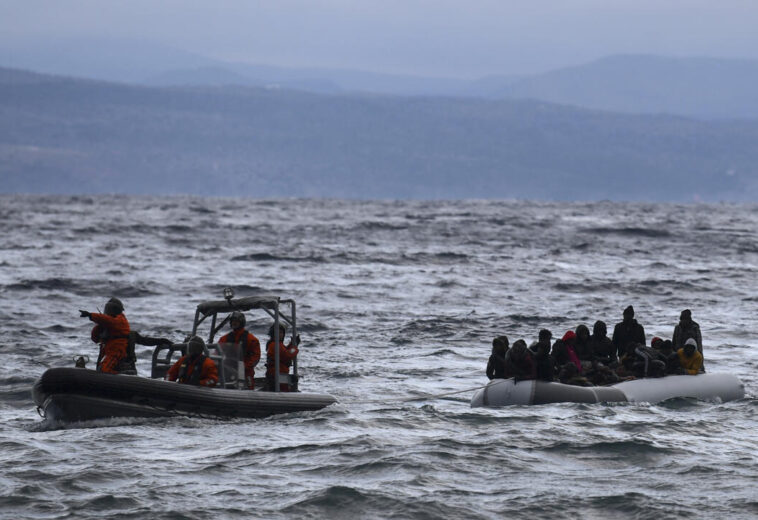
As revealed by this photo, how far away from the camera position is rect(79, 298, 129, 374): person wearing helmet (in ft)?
53.8

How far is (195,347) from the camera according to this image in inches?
641

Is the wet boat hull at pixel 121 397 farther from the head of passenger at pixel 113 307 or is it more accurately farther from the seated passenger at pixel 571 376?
the seated passenger at pixel 571 376

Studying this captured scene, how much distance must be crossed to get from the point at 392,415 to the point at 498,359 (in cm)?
204

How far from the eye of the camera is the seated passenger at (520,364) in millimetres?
18594

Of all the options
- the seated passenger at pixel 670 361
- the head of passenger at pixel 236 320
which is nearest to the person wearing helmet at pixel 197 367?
the head of passenger at pixel 236 320

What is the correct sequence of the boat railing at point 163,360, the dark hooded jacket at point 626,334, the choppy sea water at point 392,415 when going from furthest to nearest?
the dark hooded jacket at point 626,334
the boat railing at point 163,360
the choppy sea water at point 392,415

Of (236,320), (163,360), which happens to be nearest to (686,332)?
(236,320)

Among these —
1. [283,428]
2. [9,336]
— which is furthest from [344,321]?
[283,428]

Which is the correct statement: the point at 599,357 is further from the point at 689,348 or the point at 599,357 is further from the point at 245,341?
the point at 245,341

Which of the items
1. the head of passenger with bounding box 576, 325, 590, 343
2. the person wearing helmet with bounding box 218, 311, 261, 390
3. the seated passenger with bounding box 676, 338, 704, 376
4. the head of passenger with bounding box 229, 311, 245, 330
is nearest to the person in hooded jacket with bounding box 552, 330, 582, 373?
the head of passenger with bounding box 576, 325, 590, 343

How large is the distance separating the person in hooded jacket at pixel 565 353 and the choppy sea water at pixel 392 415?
1219mm

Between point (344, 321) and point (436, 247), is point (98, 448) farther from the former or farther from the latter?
point (436, 247)

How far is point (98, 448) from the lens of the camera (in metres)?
15.0

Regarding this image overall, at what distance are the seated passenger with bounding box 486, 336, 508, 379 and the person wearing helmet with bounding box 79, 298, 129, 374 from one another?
19.3 ft
